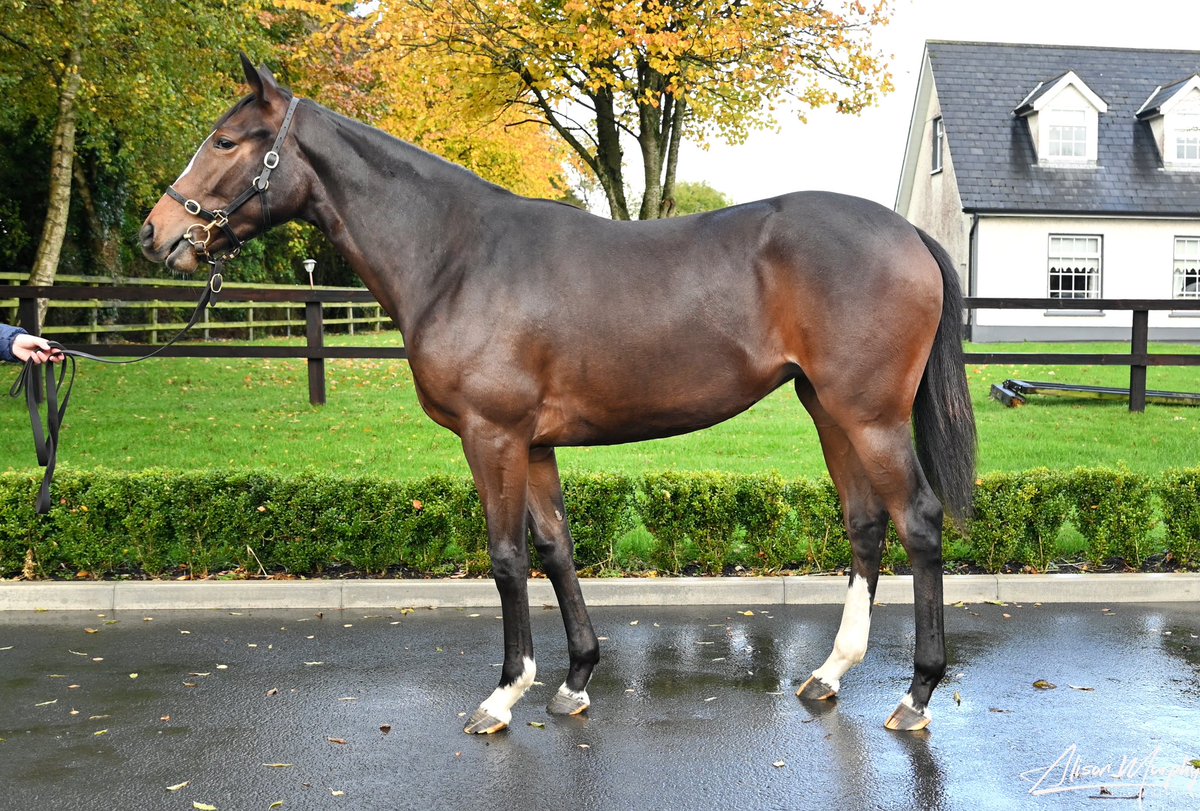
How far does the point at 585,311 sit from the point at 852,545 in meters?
1.62


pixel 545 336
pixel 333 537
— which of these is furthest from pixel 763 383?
pixel 333 537

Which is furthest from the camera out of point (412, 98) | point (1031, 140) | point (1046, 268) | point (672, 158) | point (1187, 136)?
point (1031, 140)

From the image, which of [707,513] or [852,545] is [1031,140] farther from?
[852,545]

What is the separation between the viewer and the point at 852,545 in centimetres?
464

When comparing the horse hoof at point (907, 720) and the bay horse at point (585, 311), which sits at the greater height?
the bay horse at point (585, 311)

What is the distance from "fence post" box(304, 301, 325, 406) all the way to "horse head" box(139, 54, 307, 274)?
24.6ft

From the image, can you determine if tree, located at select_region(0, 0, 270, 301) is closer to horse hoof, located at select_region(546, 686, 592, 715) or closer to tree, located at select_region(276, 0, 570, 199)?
tree, located at select_region(276, 0, 570, 199)

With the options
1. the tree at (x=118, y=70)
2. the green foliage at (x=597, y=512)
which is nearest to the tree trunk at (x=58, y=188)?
the tree at (x=118, y=70)

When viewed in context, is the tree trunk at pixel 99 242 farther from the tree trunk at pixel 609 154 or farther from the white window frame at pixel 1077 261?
the white window frame at pixel 1077 261

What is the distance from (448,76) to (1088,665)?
13.7 meters

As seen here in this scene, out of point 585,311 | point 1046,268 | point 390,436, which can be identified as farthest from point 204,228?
point 1046,268

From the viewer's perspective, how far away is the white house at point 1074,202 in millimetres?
25797
